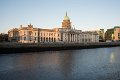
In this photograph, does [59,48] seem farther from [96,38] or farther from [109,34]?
[109,34]

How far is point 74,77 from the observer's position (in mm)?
28578

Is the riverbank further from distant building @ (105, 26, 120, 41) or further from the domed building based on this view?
distant building @ (105, 26, 120, 41)

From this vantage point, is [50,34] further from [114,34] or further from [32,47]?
[114,34]

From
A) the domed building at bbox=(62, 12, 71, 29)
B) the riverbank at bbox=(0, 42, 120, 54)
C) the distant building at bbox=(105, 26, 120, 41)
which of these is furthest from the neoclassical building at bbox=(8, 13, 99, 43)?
the riverbank at bbox=(0, 42, 120, 54)

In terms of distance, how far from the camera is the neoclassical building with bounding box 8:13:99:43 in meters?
119

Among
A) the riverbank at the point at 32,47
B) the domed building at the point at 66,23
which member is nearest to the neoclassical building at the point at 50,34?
the domed building at the point at 66,23

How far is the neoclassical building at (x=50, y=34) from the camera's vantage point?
11938cm

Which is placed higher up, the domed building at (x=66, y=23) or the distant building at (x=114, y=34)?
the domed building at (x=66, y=23)

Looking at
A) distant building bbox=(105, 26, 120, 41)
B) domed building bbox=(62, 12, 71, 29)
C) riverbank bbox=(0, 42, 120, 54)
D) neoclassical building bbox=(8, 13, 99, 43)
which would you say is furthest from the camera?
distant building bbox=(105, 26, 120, 41)

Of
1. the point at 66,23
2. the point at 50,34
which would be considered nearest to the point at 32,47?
the point at 50,34

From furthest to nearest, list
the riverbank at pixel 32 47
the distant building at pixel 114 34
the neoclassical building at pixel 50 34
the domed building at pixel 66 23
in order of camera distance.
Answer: the distant building at pixel 114 34 → the domed building at pixel 66 23 → the neoclassical building at pixel 50 34 → the riverbank at pixel 32 47

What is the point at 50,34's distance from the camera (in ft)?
438

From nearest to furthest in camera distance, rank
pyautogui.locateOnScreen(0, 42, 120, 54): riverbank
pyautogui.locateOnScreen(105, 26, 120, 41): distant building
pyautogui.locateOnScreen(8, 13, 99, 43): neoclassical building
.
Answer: pyautogui.locateOnScreen(0, 42, 120, 54): riverbank < pyautogui.locateOnScreen(8, 13, 99, 43): neoclassical building < pyautogui.locateOnScreen(105, 26, 120, 41): distant building

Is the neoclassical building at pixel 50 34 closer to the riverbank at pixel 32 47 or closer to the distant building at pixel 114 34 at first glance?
the distant building at pixel 114 34
